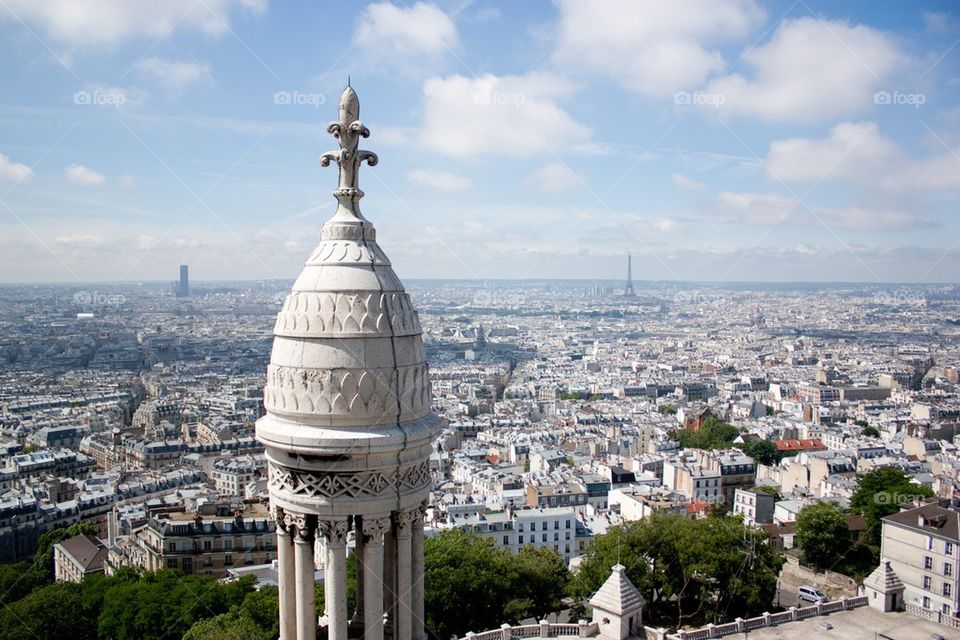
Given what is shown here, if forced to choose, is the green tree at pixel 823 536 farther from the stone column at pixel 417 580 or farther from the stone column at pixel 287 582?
the stone column at pixel 287 582

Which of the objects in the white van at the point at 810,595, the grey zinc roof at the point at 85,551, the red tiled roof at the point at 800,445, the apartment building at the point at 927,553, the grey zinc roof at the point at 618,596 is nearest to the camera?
A: the grey zinc roof at the point at 618,596

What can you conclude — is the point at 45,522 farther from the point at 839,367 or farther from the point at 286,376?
the point at 839,367

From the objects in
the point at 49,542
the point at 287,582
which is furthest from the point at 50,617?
the point at 287,582

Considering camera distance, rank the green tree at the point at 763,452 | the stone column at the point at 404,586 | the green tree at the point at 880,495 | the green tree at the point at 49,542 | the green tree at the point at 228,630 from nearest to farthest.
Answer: the stone column at the point at 404,586 < the green tree at the point at 228,630 < the green tree at the point at 880,495 < the green tree at the point at 49,542 < the green tree at the point at 763,452

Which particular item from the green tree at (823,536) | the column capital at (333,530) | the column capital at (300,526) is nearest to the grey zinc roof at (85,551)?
the green tree at (823,536)

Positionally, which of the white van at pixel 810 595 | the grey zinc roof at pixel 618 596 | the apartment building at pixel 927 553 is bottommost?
the white van at pixel 810 595

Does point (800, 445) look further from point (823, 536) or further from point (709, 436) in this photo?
point (823, 536)
